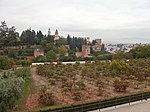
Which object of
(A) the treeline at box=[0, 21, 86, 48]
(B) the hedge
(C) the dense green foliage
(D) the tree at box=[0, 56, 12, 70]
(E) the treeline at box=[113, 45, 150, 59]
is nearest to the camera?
(C) the dense green foliage

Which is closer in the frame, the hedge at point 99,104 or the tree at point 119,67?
the hedge at point 99,104

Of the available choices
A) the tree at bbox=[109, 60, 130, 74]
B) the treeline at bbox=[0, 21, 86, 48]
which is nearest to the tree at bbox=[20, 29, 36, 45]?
the treeline at bbox=[0, 21, 86, 48]

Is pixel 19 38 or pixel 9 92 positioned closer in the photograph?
pixel 9 92

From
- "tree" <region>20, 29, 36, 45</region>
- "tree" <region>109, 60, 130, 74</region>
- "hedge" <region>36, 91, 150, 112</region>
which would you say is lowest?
"hedge" <region>36, 91, 150, 112</region>

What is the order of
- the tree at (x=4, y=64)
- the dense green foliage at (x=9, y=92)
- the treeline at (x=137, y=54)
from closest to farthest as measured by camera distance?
the dense green foliage at (x=9, y=92) → the tree at (x=4, y=64) → the treeline at (x=137, y=54)

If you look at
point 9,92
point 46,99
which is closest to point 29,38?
point 46,99

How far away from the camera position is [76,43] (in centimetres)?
6869

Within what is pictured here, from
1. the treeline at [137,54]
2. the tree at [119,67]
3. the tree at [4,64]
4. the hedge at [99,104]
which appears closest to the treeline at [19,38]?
the treeline at [137,54]

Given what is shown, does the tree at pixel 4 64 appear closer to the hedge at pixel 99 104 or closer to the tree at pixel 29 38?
the hedge at pixel 99 104

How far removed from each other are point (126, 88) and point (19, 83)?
7.85 metres

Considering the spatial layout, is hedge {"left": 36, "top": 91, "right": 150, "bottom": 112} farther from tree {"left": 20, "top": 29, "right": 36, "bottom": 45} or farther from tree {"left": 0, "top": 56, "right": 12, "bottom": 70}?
tree {"left": 20, "top": 29, "right": 36, "bottom": 45}

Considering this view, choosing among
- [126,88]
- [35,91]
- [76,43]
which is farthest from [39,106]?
[76,43]

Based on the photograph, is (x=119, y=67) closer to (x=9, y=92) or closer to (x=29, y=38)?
(x=9, y=92)

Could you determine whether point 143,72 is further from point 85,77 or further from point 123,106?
point 123,106
